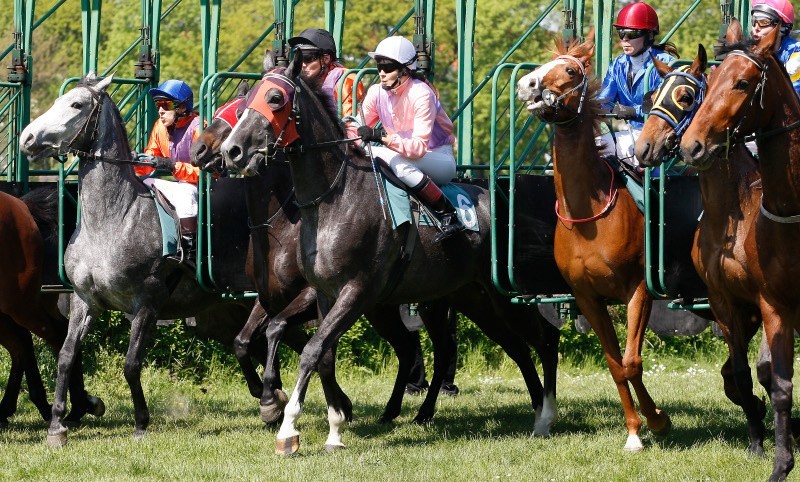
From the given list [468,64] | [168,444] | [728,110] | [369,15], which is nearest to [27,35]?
[468,64]

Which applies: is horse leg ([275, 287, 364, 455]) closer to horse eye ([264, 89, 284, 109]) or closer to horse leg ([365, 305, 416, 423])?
horse eye ([264, 89, 284, 109])

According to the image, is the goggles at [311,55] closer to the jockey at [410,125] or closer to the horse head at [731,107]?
the jockey at [410,125]

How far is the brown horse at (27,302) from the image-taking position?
946cm

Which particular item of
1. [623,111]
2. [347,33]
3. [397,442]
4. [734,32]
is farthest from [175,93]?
[347,33]

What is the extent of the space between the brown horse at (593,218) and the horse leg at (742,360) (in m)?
0.61

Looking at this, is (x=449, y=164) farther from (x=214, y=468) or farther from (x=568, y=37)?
(x=214, y=468)

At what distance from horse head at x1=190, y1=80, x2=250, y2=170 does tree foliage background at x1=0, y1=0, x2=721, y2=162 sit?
64.1 feet

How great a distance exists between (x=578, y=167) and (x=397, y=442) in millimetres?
2133

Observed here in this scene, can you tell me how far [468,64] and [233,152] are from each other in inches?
178

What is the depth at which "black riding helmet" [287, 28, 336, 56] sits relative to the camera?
361 inches

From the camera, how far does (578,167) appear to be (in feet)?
25.7

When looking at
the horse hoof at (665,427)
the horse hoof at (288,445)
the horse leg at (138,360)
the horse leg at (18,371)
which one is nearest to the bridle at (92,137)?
the horse leg at (138,360)

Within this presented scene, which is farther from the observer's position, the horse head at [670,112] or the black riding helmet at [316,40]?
the black riding helmet at [316,40]

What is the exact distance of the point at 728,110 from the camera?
249 inches
